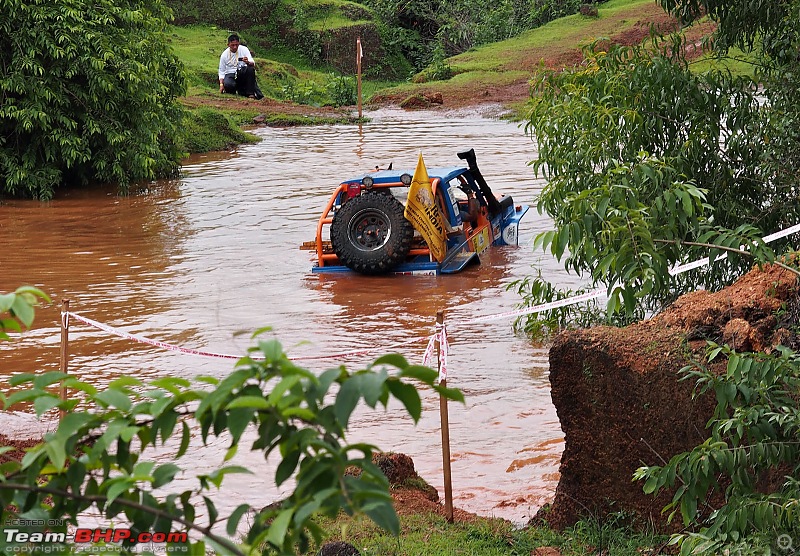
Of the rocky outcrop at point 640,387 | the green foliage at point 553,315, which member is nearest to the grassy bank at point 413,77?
the green foliage at point 553,315

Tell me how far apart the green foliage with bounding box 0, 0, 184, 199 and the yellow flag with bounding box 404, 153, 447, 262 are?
7863mm

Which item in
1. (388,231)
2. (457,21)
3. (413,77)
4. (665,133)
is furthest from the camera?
(457,21)

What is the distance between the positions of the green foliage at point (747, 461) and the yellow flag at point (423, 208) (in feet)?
24.9

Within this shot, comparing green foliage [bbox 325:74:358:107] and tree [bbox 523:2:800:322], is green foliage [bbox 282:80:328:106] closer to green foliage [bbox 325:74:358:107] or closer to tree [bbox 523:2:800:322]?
green foliage [bbox 325:74:358:107]

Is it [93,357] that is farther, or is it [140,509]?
[93,357]

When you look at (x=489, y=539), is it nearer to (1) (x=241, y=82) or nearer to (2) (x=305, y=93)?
(1) (x=241, y=82)

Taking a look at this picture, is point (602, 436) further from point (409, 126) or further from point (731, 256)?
point (409, 126)

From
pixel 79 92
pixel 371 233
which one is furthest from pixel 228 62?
pixel 371 233

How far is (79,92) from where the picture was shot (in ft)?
60.8

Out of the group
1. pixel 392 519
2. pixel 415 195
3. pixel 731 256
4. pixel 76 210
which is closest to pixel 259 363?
pixel 392 519

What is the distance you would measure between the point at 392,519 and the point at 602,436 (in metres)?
A: 4.02

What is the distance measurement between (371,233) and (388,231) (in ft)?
→ 0.78

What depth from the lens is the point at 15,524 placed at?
240cm

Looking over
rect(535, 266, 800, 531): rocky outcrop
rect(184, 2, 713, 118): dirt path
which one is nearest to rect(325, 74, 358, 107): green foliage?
rect(184, 2, 713, 118): dirt path
